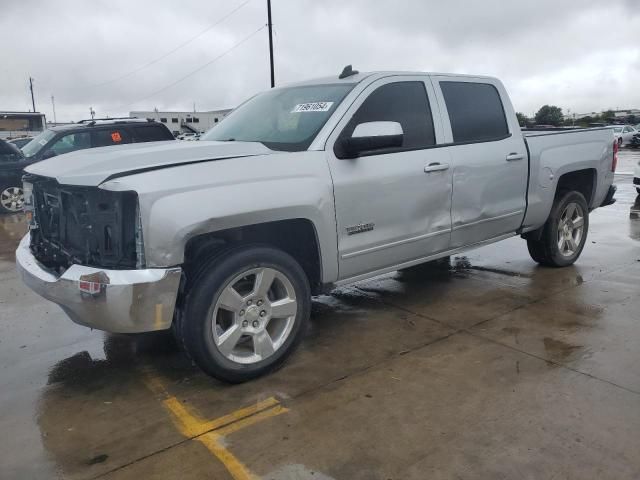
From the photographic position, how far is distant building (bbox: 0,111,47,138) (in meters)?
37.1

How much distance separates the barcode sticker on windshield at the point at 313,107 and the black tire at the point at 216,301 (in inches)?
46.1

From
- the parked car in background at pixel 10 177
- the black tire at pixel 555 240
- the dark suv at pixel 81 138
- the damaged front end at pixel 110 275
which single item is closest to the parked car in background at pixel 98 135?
the dark suv at pixel 81 138

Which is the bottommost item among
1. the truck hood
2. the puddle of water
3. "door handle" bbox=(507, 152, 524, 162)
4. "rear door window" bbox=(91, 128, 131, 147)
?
the puddle of water

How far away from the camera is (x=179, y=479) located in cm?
255

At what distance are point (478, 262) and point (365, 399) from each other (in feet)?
11.6

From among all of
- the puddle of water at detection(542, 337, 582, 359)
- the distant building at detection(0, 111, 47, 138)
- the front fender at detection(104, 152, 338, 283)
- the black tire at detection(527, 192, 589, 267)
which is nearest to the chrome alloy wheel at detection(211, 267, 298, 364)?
the front fender at detection(104, 152, 338, 283)

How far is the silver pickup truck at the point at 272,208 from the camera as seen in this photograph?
3.01 metres

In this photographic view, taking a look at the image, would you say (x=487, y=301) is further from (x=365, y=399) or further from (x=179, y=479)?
(x=179, y=479)

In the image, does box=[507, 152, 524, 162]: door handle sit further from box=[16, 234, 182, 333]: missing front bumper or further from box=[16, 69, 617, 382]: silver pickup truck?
box=[16, 234, 182, 333]: missing front bumper

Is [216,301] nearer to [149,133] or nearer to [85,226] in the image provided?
[85,226]

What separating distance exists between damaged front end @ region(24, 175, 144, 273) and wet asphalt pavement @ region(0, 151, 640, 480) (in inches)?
33.7

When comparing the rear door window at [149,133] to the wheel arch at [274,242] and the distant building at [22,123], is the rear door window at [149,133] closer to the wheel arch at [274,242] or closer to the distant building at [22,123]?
the wheel arch at [274,242]

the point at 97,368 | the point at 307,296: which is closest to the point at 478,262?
the point at 307,296

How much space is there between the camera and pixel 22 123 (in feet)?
126
